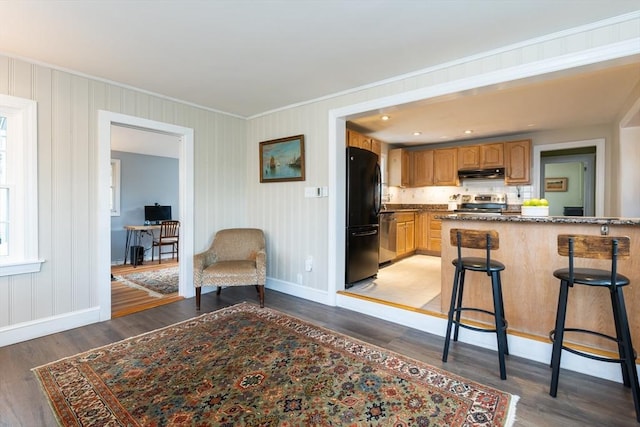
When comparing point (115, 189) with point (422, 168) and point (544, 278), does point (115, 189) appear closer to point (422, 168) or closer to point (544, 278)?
point (422, 168)

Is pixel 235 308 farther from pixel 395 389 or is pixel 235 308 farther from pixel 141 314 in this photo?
pixel 395 389

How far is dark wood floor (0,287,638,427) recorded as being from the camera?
1661mm

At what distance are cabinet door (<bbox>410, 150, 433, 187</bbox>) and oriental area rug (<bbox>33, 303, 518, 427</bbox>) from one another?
462 cm

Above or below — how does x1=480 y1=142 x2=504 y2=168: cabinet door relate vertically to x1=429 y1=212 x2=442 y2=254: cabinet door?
above

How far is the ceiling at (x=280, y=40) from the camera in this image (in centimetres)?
188

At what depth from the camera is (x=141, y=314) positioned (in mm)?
3182

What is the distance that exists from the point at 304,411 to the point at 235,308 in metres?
1.82

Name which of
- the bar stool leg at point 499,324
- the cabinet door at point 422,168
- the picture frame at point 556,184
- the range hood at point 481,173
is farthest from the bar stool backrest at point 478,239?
the picture frame at point 556,184

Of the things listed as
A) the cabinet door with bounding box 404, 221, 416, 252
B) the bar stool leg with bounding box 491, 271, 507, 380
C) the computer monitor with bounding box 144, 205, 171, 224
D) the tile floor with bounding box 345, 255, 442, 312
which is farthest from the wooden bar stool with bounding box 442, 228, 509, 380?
the computer monitor with bounding box 144, 205, 171, 224

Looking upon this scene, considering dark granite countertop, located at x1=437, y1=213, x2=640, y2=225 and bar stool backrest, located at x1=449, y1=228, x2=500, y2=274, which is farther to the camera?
bar stool backrest, located at x1=449, y1=228, x2=500, y2=274

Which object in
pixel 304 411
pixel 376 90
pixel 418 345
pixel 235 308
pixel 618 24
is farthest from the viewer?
pixel 235 308

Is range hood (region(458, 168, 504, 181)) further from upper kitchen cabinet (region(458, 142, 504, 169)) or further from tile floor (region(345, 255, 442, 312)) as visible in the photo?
tile floor (region(345, 255, 442, 312))

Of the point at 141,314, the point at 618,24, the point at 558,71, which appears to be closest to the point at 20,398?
the point at 141,314

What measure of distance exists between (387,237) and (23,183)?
443cm
